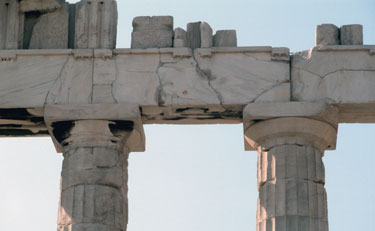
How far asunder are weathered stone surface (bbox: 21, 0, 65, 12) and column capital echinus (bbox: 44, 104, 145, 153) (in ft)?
7.17

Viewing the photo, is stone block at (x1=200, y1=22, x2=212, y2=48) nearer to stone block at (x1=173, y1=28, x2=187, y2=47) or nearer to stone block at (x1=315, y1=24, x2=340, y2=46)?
stone block at (x1=173, y1=28, x2=187, y2=47)

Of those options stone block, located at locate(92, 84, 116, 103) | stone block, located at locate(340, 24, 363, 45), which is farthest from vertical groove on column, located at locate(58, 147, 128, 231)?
stone block, located at locate(340, 24, 363, 45)

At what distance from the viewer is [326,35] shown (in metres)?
27.9

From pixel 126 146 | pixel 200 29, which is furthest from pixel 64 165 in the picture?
pixel 200 29

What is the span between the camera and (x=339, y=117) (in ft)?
91.3

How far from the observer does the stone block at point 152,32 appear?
1109 inches

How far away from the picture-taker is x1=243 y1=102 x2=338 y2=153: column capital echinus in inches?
1067

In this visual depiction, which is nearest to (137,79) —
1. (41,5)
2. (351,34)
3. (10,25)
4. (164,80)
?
(164,80)

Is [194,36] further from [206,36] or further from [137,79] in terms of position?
[137,79]

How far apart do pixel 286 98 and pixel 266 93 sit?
0.38 m

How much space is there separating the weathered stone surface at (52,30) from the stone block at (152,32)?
1.38 metres

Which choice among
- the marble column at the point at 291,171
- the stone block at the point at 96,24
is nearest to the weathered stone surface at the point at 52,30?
the stone block at the point at 96,24

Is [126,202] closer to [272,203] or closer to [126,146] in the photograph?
[126,146]

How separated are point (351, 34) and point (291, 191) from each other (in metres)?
3.40
